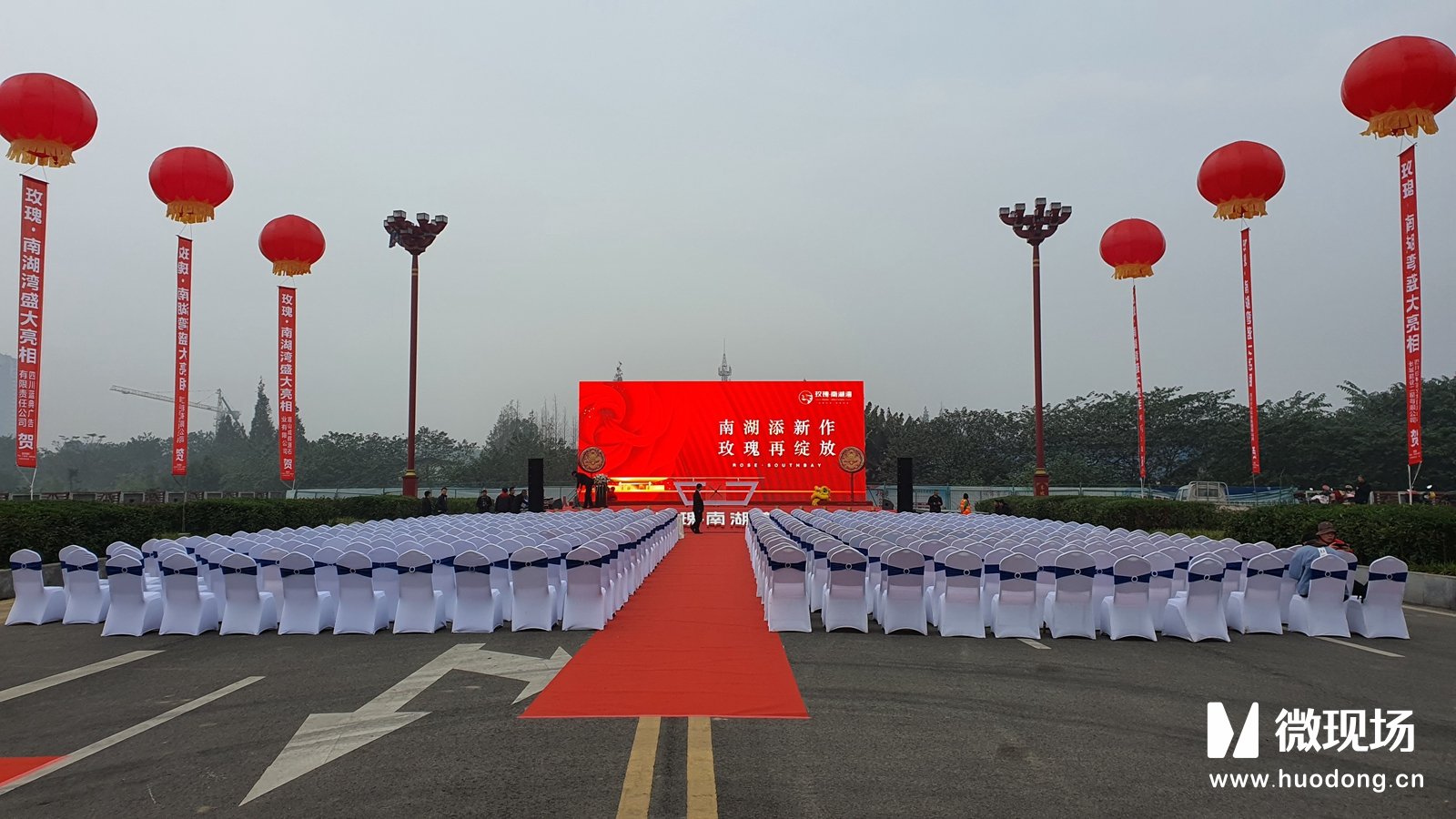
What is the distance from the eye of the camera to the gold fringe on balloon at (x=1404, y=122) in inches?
462

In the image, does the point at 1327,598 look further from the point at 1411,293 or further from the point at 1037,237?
the point at 1037,237

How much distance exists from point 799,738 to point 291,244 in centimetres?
Answer: 1594

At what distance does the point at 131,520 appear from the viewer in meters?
14.1

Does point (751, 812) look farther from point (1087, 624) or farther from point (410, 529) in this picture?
point (410, 529)

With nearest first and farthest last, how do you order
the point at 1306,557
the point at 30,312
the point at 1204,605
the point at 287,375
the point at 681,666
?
1. the point at 681,666
2. the point at 1204,605
3. the point at 1306,557
4. the point at 30,312
5. the point at 287,375

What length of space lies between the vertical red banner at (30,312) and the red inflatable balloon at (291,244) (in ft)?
12.9

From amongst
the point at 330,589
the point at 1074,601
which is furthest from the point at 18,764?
the point at 1074,601

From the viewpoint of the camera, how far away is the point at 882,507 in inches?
1178

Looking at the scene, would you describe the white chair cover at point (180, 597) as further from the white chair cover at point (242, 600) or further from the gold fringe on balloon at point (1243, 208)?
the gold fringe on balloon at point (1243, 208)

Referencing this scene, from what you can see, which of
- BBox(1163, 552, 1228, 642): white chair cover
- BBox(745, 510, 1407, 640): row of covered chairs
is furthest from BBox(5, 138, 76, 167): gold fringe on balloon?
BBox(1163, 552, 1228, 642): white chair cover

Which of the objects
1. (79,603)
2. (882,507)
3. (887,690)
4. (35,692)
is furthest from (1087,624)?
(882,507)

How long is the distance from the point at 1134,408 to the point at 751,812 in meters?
46.8

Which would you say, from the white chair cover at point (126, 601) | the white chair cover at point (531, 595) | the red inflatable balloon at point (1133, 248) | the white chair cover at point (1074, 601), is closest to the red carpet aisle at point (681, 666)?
the white chair cover at point (531, 595)

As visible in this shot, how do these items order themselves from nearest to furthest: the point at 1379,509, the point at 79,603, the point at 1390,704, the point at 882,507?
the point at 1390,704
the point at 79,603
the point at 1379,509
the point at 882,507
